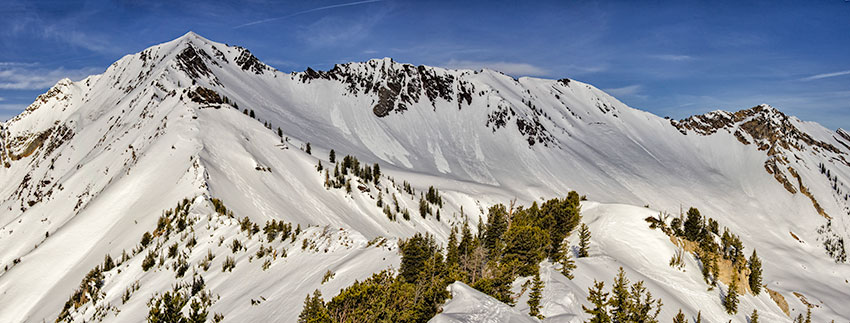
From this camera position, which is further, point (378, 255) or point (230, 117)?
Answer: point (230, 117)

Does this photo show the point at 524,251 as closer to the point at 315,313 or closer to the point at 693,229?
the point at 315,313

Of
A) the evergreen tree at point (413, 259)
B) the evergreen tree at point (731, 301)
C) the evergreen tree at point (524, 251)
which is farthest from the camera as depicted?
the evergreen tree at point (731, 301)

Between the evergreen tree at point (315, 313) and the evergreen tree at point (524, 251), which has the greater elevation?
the evergreen tree at point (524, 251)

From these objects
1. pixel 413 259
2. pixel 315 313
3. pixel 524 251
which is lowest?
pixel 315 313

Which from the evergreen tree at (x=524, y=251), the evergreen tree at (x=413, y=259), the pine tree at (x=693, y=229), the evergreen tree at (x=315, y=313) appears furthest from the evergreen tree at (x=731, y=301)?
the evergreen tree at (x=315, y=313)

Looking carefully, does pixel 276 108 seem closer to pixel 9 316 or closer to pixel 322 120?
pixel 322 120

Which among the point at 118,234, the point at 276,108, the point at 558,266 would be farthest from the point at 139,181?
the point at 276,108

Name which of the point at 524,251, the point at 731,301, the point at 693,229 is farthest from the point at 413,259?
the point at 693,229

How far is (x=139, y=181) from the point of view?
146 ft

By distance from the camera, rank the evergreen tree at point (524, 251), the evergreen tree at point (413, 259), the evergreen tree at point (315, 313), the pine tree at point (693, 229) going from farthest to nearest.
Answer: the pine tree at point (693, 229)
the evergreen tree at point (524, 251)
the evergreen tree at point (413, 259)
the evergreen tree at point (315, 313)

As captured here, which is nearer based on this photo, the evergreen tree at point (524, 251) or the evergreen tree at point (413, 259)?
the evergreen tree at point (413, 259)

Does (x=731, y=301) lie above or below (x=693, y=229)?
below

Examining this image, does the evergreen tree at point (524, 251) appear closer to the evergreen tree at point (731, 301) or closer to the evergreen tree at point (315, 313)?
the evergreen tree at point (315, 313)

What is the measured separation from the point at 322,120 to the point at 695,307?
16980 cm
